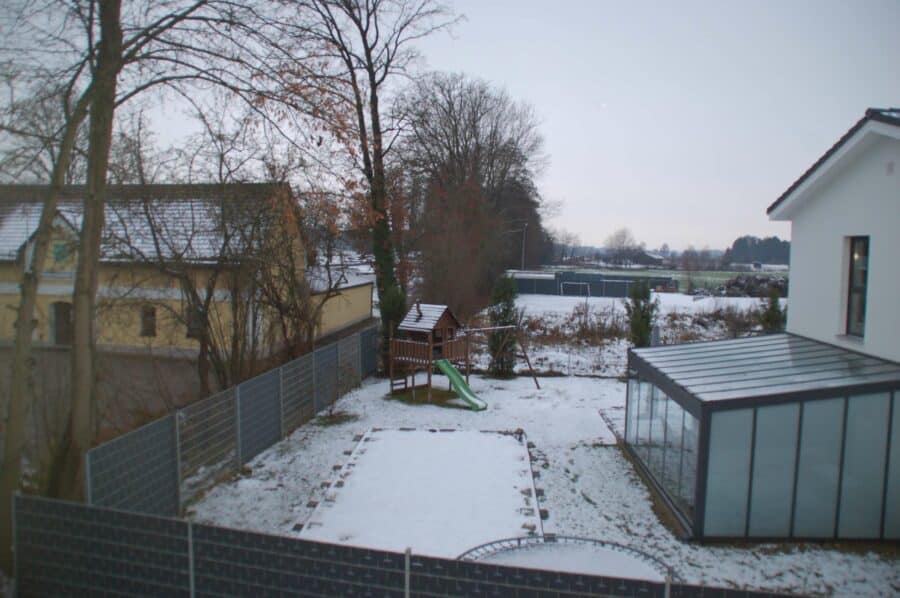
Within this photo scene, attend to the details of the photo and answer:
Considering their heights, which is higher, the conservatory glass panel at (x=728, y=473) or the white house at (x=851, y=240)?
the white house at (x=851, y=240)

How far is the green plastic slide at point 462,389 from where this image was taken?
42.9 feet

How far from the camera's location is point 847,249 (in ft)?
30.9

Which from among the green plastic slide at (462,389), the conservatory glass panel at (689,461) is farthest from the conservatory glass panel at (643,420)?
the green plastic slide at (462,389)

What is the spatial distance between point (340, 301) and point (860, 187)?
2089cm

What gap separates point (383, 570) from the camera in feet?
13.2

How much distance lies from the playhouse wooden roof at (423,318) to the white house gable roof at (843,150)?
7.58 metres

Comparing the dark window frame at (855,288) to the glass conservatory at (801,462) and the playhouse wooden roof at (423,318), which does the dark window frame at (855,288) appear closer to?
the glass conservatory at (801,462)

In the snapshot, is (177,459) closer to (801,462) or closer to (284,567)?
(284,567)

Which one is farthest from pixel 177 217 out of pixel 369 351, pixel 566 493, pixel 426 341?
pixel 566 493

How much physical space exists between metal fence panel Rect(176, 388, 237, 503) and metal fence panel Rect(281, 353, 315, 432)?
182 cm

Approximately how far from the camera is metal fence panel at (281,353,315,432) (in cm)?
1103

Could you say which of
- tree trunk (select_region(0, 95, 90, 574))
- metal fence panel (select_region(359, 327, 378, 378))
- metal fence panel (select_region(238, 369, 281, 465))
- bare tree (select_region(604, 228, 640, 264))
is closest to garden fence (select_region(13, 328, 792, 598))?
tree trunk (select_region(0, 95, 90, 574))

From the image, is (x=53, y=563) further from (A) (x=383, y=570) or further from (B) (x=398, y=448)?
(B) (x=398, y=448)

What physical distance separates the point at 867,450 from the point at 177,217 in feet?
36.7
